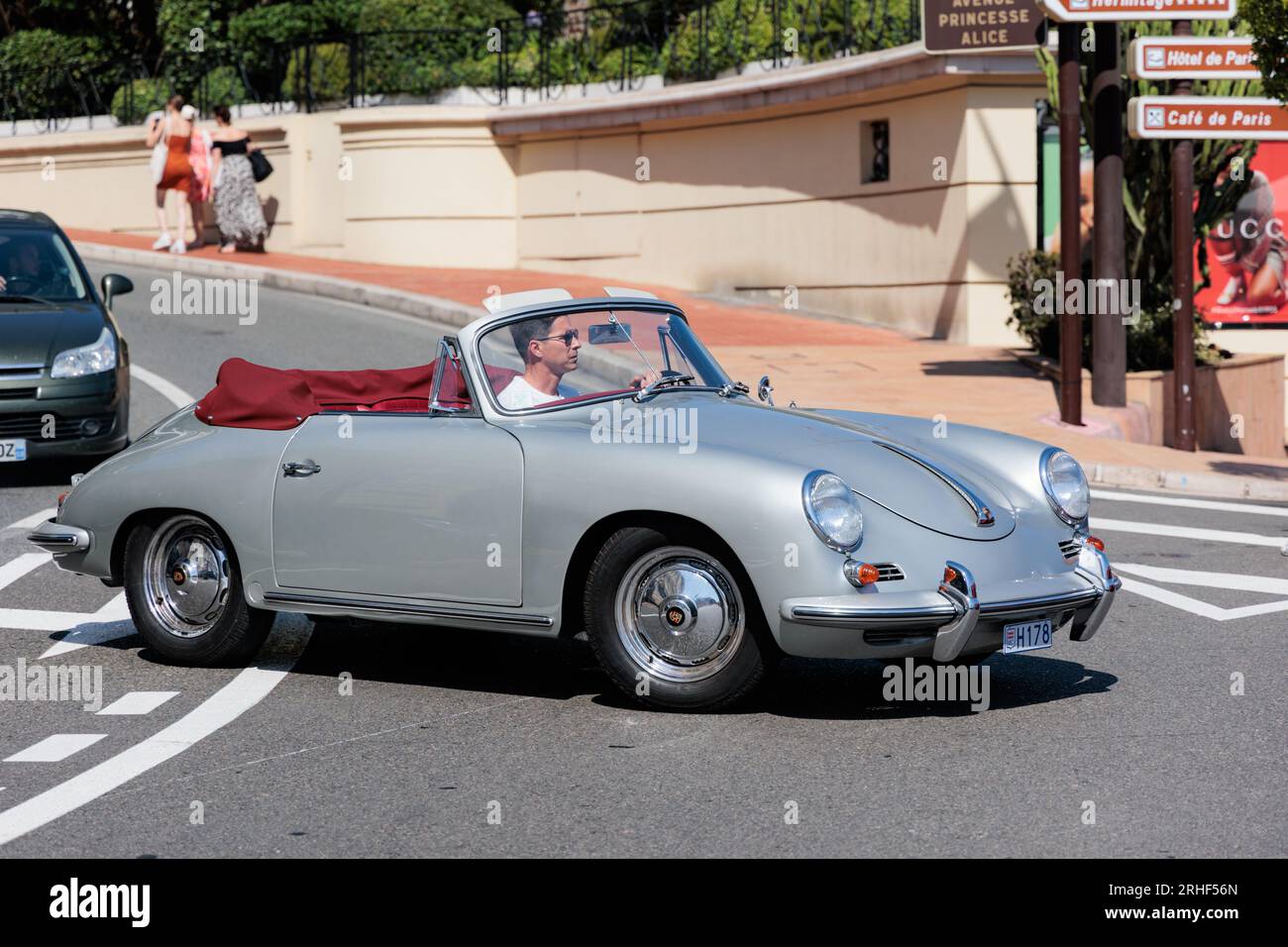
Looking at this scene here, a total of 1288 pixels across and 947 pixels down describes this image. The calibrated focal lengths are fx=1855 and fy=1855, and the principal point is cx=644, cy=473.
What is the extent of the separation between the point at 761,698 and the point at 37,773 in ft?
8.16

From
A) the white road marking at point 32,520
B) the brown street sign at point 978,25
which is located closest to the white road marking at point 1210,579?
the white road marking at point 32,520

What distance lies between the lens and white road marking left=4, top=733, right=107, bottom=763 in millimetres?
6066

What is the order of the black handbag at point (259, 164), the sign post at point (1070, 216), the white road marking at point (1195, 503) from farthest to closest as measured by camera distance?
the black handbag at point (259, 164), the sign post at point (1070, 216), the white road marking at point (1195, 503)

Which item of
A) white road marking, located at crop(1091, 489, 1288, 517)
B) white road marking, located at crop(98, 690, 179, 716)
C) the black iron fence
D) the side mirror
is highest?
the black iron fence

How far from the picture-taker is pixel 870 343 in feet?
68.4

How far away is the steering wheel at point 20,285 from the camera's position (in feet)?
42.2

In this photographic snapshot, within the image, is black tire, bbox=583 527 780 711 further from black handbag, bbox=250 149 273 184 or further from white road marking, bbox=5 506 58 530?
black handbag, bbox=250 149 273 184

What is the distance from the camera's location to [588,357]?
7.45 metres

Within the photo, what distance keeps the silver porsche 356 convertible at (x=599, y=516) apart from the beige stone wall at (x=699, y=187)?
14181 mm

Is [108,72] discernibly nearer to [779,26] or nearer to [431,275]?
[431,275]

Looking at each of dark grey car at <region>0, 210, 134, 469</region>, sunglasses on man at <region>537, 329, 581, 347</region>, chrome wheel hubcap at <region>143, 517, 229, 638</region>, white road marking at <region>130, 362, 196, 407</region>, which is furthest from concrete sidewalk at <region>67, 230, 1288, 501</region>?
chrome wheel hubcap at <region>143, 517, 229, 638</region>

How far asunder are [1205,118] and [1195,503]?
4063 mm

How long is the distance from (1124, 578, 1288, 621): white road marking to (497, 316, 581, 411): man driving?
126 inches

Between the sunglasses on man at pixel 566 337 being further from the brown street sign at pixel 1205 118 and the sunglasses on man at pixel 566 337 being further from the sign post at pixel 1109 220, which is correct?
the sign post at pixel 1109 220
